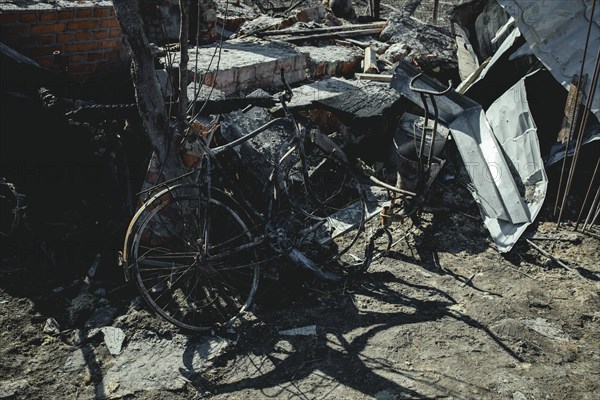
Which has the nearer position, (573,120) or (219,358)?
(219,358)

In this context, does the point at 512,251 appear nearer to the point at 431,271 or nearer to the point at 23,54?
the point at 431,271

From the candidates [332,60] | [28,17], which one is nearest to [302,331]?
[28,17]

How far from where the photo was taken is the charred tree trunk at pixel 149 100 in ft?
12.3

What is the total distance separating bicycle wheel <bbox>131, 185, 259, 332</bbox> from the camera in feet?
13.0

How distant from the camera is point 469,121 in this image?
6.19 meters

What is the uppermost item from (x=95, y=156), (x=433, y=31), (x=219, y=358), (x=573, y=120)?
(x=433, y=31)

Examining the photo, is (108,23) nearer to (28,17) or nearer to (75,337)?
(28,17)

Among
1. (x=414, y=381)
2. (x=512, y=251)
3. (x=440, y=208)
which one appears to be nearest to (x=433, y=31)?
(x=440, y=208)

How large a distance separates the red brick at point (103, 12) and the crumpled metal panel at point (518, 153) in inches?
161

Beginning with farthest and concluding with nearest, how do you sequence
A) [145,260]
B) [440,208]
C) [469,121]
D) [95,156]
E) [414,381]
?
[469,121] < [440,208] < [95,156] < [145,260] < [414,381]

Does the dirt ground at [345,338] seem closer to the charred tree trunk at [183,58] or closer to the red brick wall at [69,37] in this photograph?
the charred tree trunk at [183,58]

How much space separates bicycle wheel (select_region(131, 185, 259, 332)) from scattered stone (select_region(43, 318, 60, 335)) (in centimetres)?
66

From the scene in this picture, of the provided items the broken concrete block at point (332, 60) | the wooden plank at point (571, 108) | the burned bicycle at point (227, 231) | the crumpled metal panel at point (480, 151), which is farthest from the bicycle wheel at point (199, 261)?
the wooden plank at point (571, 108)

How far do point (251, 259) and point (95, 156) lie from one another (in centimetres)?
169
